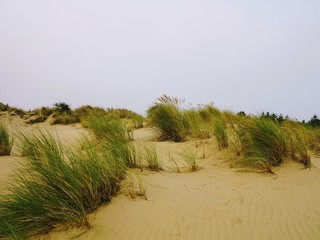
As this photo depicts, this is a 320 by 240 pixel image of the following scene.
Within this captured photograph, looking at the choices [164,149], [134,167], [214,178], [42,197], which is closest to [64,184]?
[42,197]

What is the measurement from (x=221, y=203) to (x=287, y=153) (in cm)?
221

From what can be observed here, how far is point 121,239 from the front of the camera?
2.73 m

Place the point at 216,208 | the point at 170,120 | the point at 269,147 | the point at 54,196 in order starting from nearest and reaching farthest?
the point at 54,196 → the point at 216,208 → the point at 269,147 → the point at 170,120

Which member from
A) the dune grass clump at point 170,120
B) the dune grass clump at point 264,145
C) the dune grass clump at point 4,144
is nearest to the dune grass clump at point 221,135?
the dune grass clump at point 264,145

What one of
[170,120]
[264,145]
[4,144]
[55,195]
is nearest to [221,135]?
[264,145]

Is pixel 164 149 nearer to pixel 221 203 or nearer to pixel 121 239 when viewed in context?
pixel 221 203

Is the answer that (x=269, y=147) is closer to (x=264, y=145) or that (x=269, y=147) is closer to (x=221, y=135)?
(x=264, y=145)

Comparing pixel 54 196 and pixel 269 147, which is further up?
pixel 269 147

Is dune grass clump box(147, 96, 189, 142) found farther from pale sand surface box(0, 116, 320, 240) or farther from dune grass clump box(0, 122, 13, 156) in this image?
dune grass clump box(0, 122, 13, 156)

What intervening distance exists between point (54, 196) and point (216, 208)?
1.83m

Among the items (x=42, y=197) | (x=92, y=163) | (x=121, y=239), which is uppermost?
(x=92, y=163)

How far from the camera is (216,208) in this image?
3.43 m

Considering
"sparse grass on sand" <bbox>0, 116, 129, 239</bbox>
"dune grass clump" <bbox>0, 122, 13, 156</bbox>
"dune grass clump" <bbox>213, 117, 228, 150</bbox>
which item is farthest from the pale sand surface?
"dune grass clump" <bbox>0, 122, 13, 156</bbox>

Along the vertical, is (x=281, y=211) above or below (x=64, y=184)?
below
